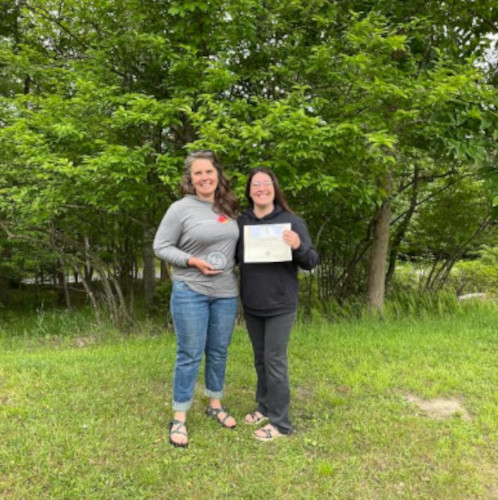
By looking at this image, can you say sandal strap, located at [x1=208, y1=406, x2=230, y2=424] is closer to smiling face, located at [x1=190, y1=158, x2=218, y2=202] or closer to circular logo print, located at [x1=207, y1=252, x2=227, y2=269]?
circular logo print, located at [x1=207, y1=252, x2=227, y2=269]

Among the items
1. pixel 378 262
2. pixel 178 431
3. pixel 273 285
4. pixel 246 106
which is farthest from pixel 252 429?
pixel 378 262

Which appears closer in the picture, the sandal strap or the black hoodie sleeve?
the black hoodie sleeve

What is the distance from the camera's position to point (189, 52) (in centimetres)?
497

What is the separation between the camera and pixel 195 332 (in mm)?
3014

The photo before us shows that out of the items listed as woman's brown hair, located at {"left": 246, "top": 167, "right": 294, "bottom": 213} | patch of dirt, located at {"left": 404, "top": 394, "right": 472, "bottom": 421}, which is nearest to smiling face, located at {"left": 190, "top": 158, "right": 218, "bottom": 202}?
woman's brown hair, located at {"left": 246, "top": 167, "right": 294, "bottom": 213}

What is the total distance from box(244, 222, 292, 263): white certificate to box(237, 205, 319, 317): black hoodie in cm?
8

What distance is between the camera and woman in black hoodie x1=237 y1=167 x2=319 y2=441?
3.03 m

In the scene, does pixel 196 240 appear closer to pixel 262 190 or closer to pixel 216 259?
pixel 216 259

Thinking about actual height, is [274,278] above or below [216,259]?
below

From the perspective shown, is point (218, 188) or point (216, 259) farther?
point (218, 188)

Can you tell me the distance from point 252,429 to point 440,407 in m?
1.54

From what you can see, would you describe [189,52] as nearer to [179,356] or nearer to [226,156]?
[226,156]

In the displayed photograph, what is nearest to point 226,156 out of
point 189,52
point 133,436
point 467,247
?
point 189,52

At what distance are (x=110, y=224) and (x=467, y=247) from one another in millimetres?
6538
